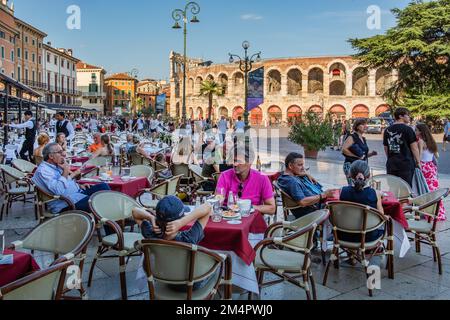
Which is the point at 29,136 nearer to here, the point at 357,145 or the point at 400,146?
the point at 357,145

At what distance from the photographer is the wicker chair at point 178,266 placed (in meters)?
2.70

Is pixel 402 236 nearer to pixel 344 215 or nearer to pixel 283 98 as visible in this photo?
pixel 344 215

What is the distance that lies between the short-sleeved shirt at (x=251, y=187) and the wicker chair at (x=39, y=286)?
6.84 feet

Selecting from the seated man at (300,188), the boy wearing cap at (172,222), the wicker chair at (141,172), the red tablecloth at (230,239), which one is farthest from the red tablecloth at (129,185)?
the boy wearing cap at (172,222)

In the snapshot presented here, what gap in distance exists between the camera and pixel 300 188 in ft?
14.9

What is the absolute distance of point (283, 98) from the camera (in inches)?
2069

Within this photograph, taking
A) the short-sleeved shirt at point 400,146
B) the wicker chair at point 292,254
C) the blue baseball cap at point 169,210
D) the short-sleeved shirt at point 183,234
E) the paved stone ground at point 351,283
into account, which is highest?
the short-sleeved shirt at point 400,146

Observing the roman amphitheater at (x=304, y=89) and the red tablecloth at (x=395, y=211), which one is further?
the roman amphitheater at (x=304, y=89)

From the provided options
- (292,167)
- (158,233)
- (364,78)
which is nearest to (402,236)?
(292,167)

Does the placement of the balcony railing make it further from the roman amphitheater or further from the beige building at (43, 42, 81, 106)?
the roman amphitheater

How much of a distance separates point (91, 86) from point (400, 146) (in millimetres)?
89160

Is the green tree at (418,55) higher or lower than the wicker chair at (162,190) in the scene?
higher

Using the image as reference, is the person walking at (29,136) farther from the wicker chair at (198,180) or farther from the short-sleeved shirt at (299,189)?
the short-sleeved shirt at (299,189)

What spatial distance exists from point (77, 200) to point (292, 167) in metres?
2.52
